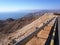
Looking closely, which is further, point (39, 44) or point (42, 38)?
point (42, 38)

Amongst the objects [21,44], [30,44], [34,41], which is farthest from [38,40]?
[21,44]

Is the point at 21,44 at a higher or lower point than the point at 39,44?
higher

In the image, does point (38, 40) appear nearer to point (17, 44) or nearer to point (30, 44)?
point (30, 44)

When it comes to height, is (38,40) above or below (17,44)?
below

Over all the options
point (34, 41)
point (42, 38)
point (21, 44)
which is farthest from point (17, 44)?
point (42, 38)

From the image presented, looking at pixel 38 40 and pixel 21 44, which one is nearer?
pixel 21 44

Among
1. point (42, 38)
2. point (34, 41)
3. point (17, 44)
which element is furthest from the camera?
point (42, 38)

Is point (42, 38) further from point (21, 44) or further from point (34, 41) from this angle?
point (21, 44)

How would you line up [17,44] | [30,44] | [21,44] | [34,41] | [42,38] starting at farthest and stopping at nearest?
[42,38] → [34,41] → [30,44] → [21,44] → [17,44]

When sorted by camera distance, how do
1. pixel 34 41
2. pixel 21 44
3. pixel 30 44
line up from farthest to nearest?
pixel 34 41 → pixel 30 44 → pixel 21 44
